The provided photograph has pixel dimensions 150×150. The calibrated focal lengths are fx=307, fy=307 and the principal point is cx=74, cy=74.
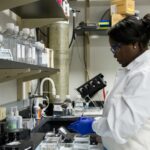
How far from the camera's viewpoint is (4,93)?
7.52 feet

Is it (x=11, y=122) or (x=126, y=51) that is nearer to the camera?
(x=126, y=51)

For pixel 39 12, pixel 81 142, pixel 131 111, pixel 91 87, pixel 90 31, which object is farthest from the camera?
pixel 90 31

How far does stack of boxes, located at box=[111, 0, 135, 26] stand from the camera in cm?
356

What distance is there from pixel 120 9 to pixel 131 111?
7.99 ft

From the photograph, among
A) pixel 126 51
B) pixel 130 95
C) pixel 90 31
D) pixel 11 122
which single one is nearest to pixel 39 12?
pixel 11 122

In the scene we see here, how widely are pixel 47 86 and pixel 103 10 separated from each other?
4.34 feet

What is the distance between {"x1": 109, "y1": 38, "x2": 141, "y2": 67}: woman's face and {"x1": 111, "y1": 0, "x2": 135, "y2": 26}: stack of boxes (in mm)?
2073

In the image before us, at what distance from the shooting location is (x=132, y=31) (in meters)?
1.51

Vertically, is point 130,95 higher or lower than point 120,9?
lower

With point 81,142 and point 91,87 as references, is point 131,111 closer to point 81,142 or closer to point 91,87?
point 81,142

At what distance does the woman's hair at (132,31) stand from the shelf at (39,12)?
2.22ft

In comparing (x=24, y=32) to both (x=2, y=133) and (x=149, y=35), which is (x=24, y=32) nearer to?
(x=2, y=133)

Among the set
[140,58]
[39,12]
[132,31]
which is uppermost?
[39,12]

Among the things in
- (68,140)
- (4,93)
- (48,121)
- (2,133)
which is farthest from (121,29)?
(48,121)
